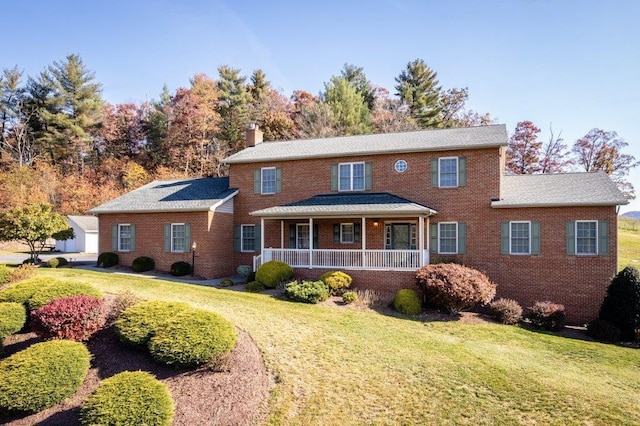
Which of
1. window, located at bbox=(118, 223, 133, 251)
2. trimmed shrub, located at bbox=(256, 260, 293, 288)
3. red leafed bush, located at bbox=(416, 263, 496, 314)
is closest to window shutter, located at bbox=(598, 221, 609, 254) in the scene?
red leafed bush, located at bbox=(416, 263, 496, 314)

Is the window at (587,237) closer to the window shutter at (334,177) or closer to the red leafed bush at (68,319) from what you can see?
the window shutter at (334,177)

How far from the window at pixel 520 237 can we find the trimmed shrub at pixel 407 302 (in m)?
5.25

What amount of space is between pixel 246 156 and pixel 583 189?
644 inches

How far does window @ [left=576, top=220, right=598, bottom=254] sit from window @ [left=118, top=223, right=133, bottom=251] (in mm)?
21578

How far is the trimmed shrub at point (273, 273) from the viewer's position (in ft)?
55.3

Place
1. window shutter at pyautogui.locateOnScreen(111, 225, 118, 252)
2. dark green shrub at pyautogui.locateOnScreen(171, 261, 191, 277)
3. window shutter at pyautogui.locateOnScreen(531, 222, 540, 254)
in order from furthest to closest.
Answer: window shutter at pyautogui.locateOnScreen(111, 225, 118, 252) → dark green shrub at pyautogui.locateOnScreen(171, 261, 191, 277) → window shutter at pyautogui.locateOnScreen(531, 222, 540, 254)

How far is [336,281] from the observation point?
53.2 ft

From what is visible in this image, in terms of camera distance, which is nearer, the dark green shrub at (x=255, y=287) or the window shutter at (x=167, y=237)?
A: the dark green shrub at (x=255, y=287)

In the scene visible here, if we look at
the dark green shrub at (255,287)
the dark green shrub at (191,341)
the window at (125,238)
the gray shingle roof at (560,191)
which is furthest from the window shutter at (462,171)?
the window at (125,238)

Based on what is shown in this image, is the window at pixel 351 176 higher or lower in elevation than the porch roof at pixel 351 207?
higher

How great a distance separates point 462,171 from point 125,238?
17988 mm

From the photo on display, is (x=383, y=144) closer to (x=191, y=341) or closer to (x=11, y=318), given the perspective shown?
(x=191, y=341)

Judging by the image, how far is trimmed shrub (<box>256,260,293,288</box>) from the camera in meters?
16.8

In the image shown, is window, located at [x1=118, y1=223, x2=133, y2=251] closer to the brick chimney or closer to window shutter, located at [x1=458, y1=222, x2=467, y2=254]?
the brick chimney
